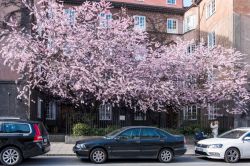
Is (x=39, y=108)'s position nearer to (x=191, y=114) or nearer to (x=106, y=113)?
(x=106, y=113)

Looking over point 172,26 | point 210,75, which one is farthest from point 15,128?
point 172,26

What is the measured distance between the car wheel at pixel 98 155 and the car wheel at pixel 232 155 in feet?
16.2

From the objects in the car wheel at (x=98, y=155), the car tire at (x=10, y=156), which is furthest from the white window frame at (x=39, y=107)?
the car tire at (x=10, y=156)

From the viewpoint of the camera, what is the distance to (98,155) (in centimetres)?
1612

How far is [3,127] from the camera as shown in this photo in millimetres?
15352

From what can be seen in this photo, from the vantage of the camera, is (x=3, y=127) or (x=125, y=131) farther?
(x=125, y=131)

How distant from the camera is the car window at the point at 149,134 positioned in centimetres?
1686

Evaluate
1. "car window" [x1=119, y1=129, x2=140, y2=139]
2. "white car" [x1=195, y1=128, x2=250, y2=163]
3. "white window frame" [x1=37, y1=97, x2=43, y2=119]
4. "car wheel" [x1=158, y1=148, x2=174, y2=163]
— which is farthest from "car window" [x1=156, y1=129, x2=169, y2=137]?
"white window frame" [x1=37, y1=97, x2=43, y2=119]

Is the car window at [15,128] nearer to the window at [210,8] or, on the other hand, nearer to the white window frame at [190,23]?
the window at [210,8]

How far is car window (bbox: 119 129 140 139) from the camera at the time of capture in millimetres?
16656

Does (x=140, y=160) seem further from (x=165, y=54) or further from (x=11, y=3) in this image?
(x=11, y=3)

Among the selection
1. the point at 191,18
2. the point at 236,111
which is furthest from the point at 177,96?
the point at 191,18

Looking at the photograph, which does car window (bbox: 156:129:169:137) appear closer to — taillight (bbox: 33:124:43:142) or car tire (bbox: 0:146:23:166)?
taillight (bbox: 33:124:43:142)

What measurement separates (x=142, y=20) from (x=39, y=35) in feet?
54.8
